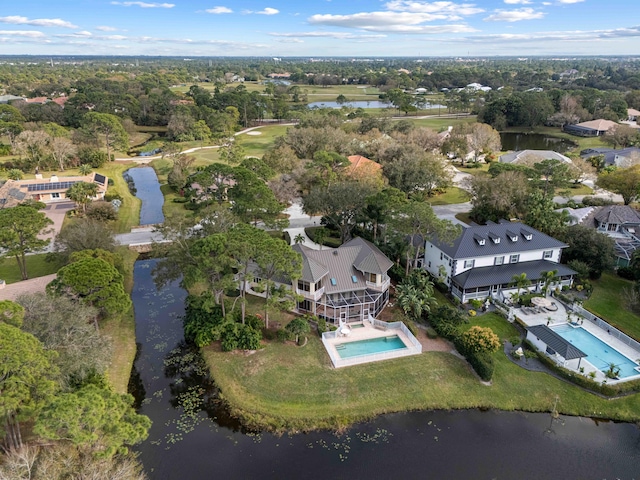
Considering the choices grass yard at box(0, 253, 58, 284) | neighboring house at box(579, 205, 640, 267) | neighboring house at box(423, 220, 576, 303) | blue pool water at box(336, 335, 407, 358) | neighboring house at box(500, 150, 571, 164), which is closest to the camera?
blue pool water at box(336, 335, 407, 358)

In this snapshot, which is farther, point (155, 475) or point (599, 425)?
point (599, 425)

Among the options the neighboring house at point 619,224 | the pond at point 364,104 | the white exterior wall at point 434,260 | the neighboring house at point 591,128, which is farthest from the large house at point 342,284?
the pond at point 364,104

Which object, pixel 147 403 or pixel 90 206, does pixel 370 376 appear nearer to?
pixel 147 403

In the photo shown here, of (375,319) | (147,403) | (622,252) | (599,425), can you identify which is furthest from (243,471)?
(622,252)

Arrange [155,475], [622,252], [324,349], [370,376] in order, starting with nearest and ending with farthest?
1. [155,475]
2. [370,376]
3. [324,349]
4. [622,252]

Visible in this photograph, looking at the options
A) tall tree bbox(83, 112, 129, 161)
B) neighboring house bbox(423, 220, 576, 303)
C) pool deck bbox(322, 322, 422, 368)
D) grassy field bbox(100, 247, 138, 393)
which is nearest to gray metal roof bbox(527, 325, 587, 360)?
neighboring house bbox(423, 220, 576, 303)

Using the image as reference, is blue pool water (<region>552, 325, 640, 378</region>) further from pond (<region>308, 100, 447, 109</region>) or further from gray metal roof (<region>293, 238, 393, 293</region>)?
pond (<region>308, 100, 447, 109</region>)

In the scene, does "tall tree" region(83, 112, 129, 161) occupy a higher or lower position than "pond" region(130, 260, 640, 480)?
higher
